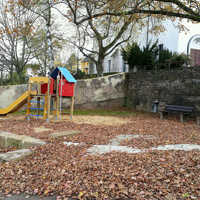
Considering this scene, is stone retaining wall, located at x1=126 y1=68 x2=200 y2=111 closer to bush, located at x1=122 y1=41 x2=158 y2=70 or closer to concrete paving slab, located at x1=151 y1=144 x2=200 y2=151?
bush, located at x1=122 y1=41 x2=158 y2=70

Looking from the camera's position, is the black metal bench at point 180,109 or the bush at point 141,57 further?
the bush at point 141,57

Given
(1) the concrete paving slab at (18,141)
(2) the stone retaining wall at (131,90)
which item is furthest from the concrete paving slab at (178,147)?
(2) the stone retaining wall at (131,90)

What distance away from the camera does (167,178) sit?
10.5 feet

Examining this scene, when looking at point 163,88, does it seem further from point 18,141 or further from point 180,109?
point 18,141

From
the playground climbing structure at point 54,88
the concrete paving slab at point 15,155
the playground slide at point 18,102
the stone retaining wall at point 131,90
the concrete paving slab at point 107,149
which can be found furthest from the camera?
the stone retaining wall at point 131,90

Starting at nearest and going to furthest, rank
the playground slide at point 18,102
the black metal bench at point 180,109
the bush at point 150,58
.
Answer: the black metal bench at point 180,109, the playground slide at point 18,102, the bush at point 150,58

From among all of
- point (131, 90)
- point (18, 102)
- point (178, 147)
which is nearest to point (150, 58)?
point (131, 90)

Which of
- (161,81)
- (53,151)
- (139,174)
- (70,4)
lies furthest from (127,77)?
(139,174)

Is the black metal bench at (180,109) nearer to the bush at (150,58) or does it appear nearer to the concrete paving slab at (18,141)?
the bush at (150,58)

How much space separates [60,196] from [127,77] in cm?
1209

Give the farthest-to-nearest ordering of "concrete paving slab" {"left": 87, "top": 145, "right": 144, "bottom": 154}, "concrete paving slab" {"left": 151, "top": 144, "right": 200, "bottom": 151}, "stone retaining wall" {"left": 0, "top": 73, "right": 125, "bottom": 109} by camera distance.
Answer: "stone retaining wall" {"left": 0, "top": 73, "right": 125, "bottom": 109}
"concrete paving slab" {"left": 151, "top": 144, "right": 200, "bottom": 151}
"concrete paving slab" {"left": 87, "top": 145, "right": 144, "bottom": 154}

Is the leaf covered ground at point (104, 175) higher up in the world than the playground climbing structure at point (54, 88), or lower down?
lower down

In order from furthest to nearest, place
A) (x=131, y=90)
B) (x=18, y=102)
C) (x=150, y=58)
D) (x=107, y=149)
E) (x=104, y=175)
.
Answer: (x=150, y=58) < (x=131, y=90) < (x=18, y=102) < (x=107, y=149) < (x=104, y=175)

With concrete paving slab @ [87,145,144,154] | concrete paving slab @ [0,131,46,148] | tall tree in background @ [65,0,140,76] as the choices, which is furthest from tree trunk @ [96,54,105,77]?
concrete paving slab @ [87,145,144,154]
